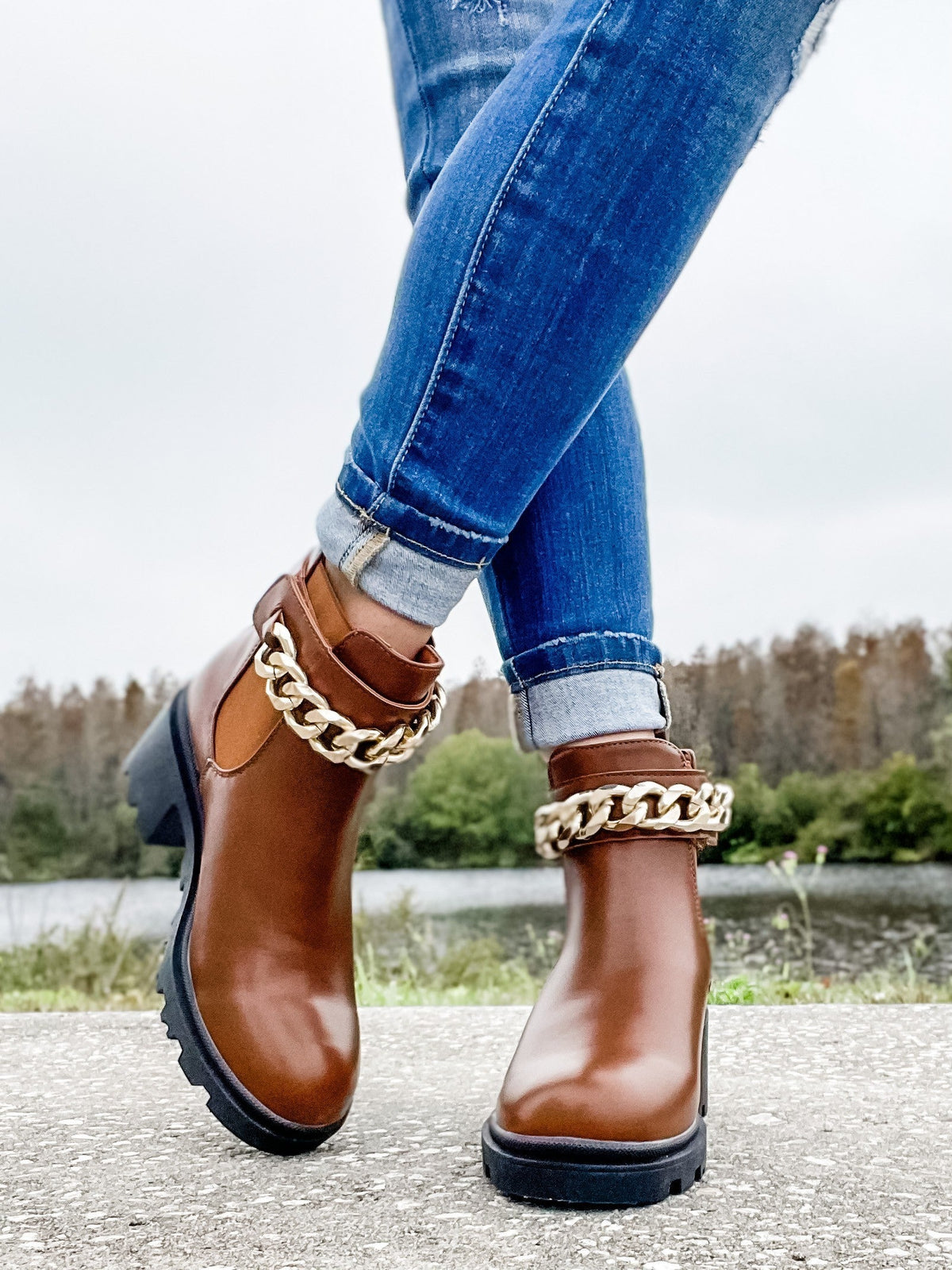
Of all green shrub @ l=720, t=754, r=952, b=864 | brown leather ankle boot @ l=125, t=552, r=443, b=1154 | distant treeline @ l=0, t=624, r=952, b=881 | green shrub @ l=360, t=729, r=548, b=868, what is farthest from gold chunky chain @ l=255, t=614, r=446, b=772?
green shrub @ l=720, t=754, r=952, b=864

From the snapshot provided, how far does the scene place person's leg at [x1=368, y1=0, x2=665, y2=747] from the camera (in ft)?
2.88

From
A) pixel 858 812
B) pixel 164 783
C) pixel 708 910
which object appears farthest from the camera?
pixel 858 812

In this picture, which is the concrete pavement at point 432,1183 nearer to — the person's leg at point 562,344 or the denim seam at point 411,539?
the person's leg at point 562,344

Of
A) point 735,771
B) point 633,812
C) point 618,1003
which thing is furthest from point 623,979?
point 735,771

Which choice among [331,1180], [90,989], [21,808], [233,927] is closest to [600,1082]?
[331,1180]

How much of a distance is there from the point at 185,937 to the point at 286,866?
0.10m

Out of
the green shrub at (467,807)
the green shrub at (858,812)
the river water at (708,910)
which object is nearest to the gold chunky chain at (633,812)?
the river water at (708,910)

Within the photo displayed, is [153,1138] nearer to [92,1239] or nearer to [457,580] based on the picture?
[92,1239]

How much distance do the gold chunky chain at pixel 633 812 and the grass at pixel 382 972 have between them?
1.48 m

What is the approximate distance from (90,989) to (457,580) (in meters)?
3.34

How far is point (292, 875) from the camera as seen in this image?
85 cm

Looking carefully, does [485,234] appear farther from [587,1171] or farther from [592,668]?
[587,1171]

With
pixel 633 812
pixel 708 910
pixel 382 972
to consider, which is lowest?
pixel 382 972

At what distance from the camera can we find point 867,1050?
4.27 ft
